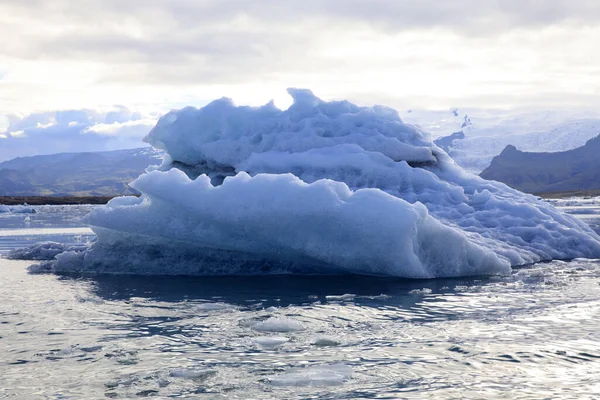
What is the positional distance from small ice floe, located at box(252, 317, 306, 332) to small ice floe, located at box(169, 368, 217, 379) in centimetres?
184

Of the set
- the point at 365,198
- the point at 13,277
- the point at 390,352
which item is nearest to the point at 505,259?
the point at 365,198

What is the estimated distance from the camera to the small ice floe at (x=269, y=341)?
765cm

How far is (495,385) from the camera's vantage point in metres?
6.10

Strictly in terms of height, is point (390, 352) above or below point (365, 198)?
below

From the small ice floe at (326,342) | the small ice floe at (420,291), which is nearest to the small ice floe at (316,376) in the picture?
the small ice floe at (326,342)

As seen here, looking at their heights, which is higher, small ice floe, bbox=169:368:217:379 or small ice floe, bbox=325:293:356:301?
→ small ice floe, bbox=325:293:356:301

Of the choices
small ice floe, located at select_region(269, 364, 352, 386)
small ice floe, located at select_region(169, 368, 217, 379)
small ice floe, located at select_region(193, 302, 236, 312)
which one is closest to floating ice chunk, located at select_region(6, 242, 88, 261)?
small ice floe, located at select_region(193, 302, 236, 312)

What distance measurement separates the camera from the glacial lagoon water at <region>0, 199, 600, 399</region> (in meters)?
6.14

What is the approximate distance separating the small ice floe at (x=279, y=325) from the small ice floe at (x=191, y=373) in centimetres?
184

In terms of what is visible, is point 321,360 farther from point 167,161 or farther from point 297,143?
point 167,161

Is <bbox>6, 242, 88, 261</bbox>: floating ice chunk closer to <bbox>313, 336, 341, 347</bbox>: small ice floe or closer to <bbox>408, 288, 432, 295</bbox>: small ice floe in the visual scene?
<bbox>408, 288, 432, 295</bbox>: small ice floe

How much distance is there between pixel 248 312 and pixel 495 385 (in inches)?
168

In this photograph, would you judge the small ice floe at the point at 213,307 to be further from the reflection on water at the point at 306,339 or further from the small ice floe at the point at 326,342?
the small ice floe at the point at 326,342

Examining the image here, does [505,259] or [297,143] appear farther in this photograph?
[297,143]
